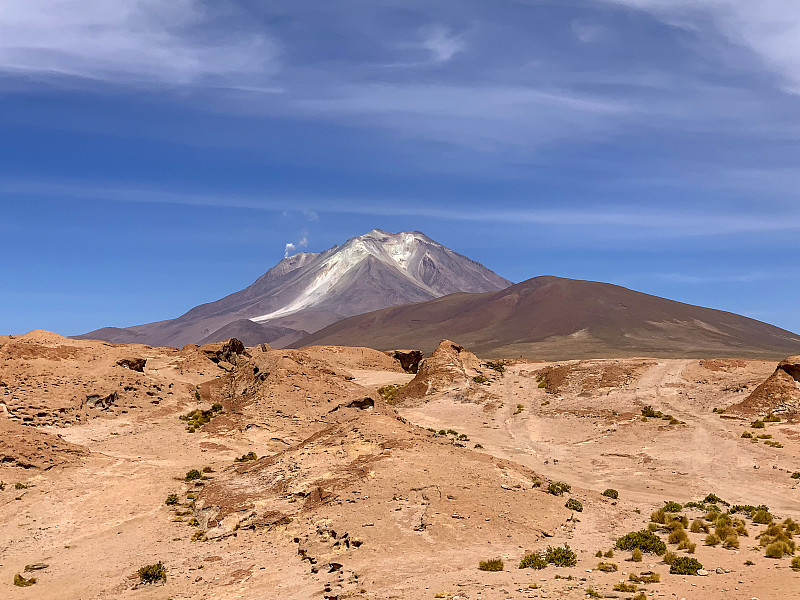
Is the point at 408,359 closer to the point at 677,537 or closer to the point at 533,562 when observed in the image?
the point at 677,537

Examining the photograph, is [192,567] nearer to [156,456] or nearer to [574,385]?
[156,456]

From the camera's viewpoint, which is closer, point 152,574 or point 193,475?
point 152,574

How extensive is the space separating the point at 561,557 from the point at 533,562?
0.80 meters

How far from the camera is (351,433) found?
26.2 metres

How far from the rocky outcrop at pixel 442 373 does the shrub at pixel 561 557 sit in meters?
36.1

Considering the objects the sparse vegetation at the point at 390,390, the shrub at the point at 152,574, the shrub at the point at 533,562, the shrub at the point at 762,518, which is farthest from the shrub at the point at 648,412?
the shrub at the point at 152,574

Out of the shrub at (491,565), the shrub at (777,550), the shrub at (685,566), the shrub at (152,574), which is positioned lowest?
the shrub at (152,574)

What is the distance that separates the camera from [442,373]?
5606 cm

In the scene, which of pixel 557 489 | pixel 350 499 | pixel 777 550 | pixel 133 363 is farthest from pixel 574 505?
pixel 133 363

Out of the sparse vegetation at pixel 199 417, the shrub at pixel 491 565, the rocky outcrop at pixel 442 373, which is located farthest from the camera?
the rocky outcrop at pixel 442 373

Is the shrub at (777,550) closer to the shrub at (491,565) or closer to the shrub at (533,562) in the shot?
the shrub at (533,562)

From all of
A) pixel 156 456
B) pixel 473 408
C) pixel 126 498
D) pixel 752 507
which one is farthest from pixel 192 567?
pixel 473 408

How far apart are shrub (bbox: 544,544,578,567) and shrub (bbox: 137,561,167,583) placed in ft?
32.3

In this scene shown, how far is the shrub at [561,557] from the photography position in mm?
16797
